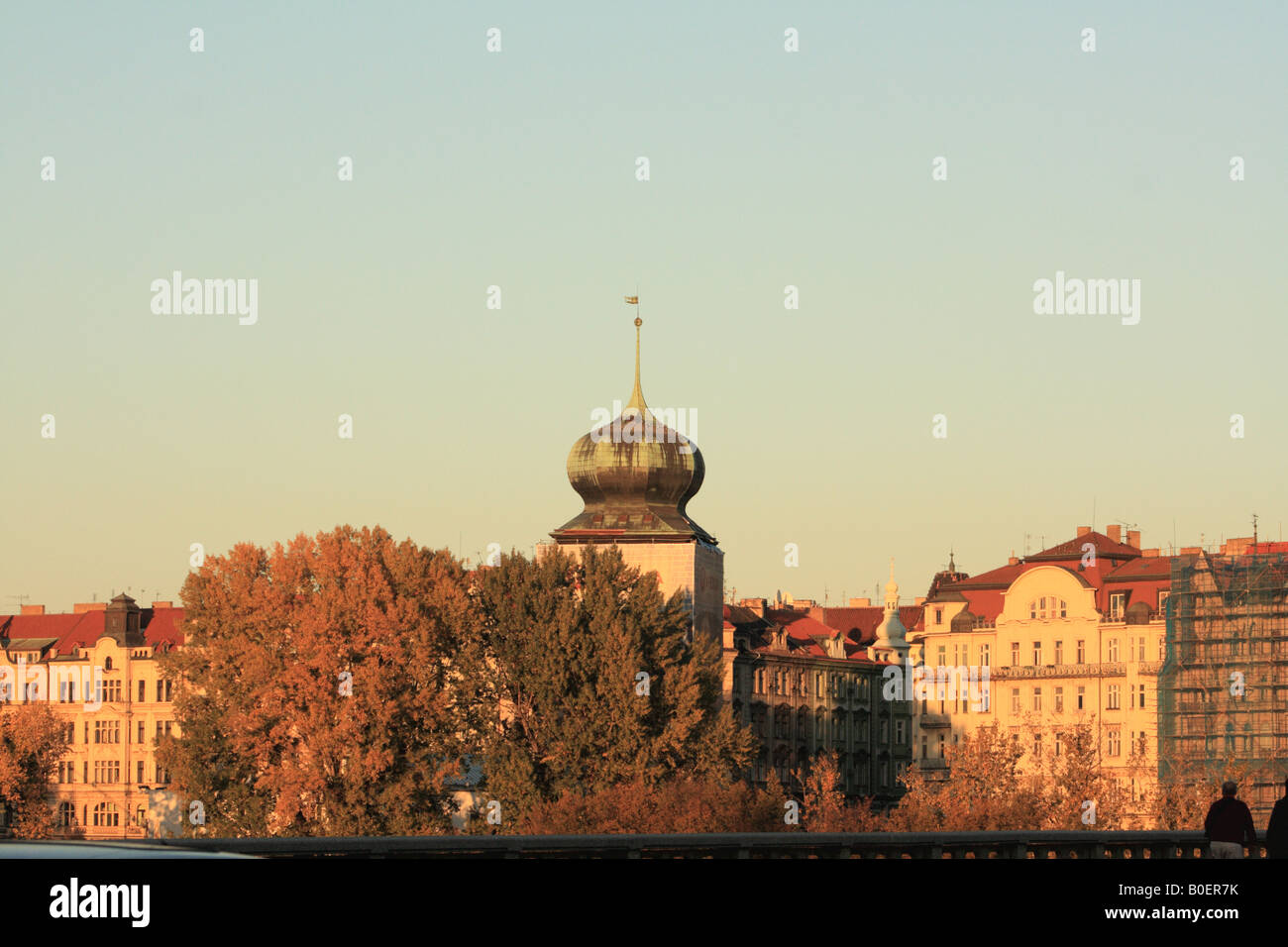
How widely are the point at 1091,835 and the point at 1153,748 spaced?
69.6 metres

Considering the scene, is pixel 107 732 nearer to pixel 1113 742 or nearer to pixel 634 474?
pixel 634 474

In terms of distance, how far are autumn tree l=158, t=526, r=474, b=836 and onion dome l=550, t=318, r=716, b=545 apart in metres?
29.6

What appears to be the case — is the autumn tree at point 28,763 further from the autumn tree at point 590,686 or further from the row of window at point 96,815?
the autumn tree at point 590,686

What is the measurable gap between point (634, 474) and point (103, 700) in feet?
109

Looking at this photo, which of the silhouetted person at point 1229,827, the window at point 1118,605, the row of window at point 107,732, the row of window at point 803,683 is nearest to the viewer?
the silhouetted person at point 1229,827

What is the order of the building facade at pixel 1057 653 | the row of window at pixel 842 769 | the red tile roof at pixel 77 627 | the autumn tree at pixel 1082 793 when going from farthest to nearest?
the red tile roof at pixel 77 627
the row of window at pixel 842 769
the building facade at pixel 1057 653
the autumn tree at pixel 1082 793

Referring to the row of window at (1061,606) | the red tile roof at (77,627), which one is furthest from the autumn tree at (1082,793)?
the red tile roof at (77,627)

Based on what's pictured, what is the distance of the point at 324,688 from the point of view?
300 ft

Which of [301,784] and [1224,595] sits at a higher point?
[1224,595]

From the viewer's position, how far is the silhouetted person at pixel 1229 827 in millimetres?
29844

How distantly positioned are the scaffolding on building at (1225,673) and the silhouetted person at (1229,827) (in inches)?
2993
